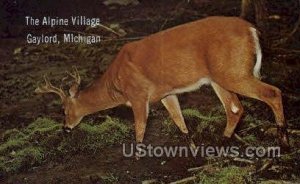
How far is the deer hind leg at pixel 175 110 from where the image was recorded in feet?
13.4

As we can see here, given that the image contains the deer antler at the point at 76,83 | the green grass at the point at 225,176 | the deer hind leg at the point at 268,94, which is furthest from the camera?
the deer antler at the point at 76,83

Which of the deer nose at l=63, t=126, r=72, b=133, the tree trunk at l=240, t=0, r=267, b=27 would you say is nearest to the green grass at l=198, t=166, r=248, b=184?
the deer nose at l=63, t=126, r=72, b=133

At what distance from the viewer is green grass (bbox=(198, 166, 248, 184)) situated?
3.39 metres

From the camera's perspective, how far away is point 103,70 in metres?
4.54

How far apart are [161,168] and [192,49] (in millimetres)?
887

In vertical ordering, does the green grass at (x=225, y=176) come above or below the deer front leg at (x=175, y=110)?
below

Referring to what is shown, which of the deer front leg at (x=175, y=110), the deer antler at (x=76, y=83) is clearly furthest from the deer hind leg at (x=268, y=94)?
the deer antler at (x=76, y=83)

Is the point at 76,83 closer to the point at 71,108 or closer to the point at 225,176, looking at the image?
the point at 71,108

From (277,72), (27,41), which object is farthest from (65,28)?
(277,72)

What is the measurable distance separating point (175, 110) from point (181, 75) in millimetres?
372

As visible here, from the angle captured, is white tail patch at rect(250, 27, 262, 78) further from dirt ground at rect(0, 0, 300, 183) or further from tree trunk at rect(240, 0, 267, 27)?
tree trunk at rect(240, 0, 267, 27)

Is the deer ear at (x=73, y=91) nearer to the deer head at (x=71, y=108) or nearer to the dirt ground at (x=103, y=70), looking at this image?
Result: the deer head at (x=71, y=108)

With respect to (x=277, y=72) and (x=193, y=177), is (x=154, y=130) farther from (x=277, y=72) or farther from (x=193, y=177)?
(x=277, y=72)

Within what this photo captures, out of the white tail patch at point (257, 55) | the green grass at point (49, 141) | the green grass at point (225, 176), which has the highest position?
the white tail patch at point (257, 55)
